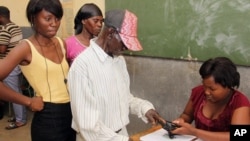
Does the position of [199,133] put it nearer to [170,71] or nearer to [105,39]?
[105,39]

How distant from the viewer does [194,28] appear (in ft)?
7.45

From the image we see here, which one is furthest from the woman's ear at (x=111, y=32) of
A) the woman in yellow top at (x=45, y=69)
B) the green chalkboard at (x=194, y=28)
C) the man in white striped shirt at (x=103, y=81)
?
the green chalkboard at (x=194, y=28)

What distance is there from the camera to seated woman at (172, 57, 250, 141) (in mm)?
1503

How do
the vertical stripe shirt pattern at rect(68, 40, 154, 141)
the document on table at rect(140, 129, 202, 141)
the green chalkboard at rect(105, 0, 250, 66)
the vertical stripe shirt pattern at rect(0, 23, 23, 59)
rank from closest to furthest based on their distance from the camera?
the vertical stripe shirt pattern at rect(68, 40, 154, 141) < the document on table at rect(140, 129, 202, 141) < the green chalkboard at rect(105, 0, 250, 66) < the vertical stripe shirt pattern at rect(0, 23, 23, 59)

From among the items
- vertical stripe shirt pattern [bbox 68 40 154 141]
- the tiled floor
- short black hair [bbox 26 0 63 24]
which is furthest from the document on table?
the tiled floor

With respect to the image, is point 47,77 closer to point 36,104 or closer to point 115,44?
point 36,104

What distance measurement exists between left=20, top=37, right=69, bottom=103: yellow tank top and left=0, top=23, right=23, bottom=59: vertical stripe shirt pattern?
7.34 feet

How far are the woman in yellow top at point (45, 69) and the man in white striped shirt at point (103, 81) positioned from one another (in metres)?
0.26

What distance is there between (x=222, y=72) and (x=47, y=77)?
3.10ft

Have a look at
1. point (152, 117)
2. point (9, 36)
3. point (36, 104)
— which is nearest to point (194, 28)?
point (152, 117)

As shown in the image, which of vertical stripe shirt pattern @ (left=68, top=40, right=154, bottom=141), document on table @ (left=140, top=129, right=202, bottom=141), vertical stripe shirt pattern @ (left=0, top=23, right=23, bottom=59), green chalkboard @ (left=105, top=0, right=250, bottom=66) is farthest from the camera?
vertical stripe shirt pattern @ (left=0, top=23, right=23, bottom=59)

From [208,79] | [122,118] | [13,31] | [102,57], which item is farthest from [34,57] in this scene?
[13,31]

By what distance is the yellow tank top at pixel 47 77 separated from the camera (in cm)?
152

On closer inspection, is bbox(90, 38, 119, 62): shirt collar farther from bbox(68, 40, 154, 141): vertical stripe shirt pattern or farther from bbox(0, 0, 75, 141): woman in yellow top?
bbox(0, 0, 75, 141): woman in yellow top
